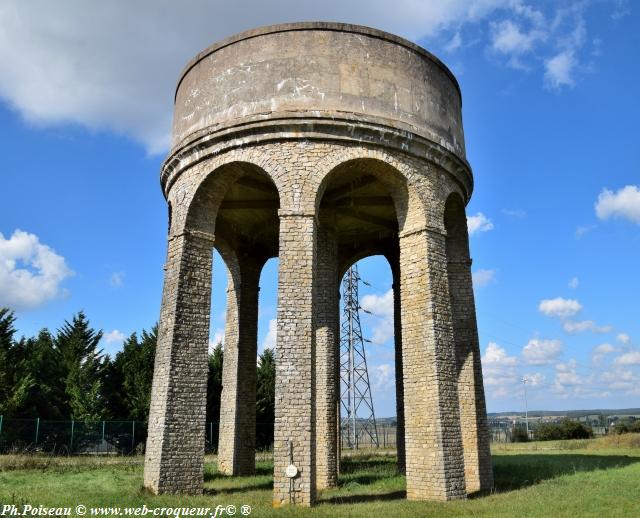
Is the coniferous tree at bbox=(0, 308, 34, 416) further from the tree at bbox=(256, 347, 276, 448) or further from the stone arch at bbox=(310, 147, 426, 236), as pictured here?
the stone arch at bbox=(310, 147, 426, 236)

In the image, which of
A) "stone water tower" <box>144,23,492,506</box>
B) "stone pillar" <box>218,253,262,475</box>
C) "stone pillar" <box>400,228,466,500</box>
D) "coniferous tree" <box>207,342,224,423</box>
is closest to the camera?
"stone pillar" <box>400,228,466,500</box>

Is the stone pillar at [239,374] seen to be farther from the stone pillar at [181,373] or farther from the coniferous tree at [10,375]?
the coniferous tree at [10,375]

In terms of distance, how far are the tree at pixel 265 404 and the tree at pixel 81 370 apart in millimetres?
8154

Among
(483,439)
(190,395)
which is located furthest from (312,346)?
(483,439)

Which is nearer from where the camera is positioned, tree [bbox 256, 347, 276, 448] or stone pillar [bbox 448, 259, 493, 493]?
stone pillar [bbox 448, 259, 493, 493]

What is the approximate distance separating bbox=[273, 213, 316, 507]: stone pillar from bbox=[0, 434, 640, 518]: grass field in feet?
1.98

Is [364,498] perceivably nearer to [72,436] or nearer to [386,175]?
[386,175]

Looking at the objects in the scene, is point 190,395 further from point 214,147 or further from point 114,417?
point 114,417

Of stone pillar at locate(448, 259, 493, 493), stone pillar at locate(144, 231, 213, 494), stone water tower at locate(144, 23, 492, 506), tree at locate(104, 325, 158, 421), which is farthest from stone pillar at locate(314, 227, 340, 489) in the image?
tree at locate(104, 325, 158, 421)

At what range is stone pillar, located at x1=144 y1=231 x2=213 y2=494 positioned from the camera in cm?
1194

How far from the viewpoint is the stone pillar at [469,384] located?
542 inches

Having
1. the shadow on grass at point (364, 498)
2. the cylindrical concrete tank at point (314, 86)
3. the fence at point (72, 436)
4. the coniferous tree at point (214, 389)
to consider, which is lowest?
the shadow on grass at point (364, 498)

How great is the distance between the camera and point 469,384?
47.3 feet

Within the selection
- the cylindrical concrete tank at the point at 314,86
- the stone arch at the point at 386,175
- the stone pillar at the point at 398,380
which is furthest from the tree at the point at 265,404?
the cylindrical concrete tank at the point at 314,86
